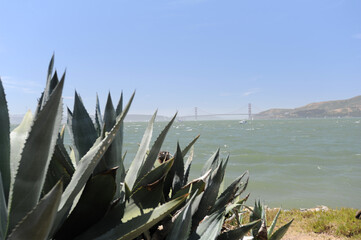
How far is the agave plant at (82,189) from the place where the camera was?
23.2 inches

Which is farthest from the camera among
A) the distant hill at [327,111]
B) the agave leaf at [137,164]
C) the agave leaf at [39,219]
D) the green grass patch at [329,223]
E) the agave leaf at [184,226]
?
the distant hill at [327,111]

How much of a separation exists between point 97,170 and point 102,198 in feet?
0.35

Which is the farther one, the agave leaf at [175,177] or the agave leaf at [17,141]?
the agave leaf at [175,177]

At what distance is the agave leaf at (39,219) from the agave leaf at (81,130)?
0.42 m

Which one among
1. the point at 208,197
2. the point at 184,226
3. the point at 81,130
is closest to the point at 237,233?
the point at 208,197

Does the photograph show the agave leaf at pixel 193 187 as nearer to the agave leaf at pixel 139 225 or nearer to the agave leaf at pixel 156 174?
the agave leaf at pixel 156 174

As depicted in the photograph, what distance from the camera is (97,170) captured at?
2.70ft

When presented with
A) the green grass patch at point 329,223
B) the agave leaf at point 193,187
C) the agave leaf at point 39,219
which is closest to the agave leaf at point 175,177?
the agave leaf at point 193,187

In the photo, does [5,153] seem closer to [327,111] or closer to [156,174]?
[156,174]

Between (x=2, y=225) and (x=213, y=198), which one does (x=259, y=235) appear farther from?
(x=2, y=225)

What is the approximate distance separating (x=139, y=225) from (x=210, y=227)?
0.28m

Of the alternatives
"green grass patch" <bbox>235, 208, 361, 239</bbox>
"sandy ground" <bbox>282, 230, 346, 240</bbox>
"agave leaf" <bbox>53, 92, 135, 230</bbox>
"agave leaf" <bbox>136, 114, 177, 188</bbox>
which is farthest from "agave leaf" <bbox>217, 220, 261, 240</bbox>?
"green grass patch" <bbox>235, 208, 361, 239</bbox>

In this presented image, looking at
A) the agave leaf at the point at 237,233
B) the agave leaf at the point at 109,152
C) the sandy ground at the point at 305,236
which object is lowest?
the sandy ground at the point at 305,236

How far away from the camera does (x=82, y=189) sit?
0.76m
